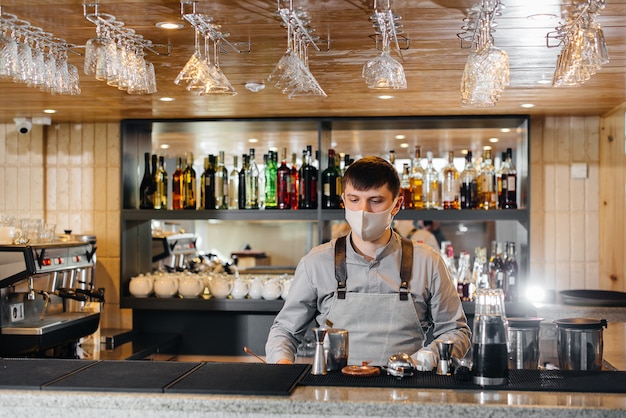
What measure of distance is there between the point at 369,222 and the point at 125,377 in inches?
39.7

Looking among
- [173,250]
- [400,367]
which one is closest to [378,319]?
[400,367]

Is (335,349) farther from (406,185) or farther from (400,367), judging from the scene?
(406,185)

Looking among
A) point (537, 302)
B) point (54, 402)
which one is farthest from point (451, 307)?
point (537, 302)

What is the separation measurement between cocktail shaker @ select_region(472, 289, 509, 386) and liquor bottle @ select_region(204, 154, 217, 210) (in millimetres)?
3107

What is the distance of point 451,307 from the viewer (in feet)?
9.47

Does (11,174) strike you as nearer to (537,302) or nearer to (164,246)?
(164,246)

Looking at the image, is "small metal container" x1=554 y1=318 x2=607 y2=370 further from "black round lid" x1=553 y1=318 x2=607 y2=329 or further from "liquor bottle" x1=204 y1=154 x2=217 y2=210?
"liquor bottle" x1=204 y1=154 x2=217 y2=210

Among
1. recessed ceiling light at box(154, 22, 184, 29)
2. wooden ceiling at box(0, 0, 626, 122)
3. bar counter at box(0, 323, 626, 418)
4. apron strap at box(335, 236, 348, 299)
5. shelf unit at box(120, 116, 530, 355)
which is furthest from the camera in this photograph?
shelf unit at box(120, 116, 530, 355)

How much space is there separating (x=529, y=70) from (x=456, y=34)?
75cm

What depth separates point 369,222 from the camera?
279 centimetres

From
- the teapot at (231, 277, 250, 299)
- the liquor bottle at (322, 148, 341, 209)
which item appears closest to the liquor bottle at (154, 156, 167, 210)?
the teapot at (231, 277, 250, 299)

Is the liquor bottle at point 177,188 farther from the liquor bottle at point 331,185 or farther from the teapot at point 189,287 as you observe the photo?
the liquor bottle at point 331,185

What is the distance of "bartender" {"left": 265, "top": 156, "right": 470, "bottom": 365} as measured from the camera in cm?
282

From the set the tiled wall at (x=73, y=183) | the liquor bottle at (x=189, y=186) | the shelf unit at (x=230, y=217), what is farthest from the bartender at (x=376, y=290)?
the tiled wall at (x=73, y=183)
